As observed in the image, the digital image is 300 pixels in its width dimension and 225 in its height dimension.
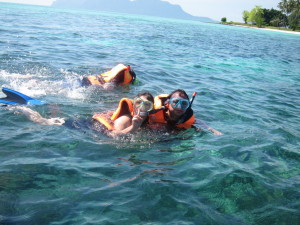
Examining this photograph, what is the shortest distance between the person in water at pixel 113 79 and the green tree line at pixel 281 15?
272 feet

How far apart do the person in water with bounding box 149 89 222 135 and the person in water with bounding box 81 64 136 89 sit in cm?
308

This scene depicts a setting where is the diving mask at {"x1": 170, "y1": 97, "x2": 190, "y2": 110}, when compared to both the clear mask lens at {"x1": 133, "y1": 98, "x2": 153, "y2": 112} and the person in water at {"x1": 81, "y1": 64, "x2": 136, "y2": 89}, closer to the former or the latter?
the clear mask lens at {"x1": 133, "y1": 98, "x2": 153, "y2": 112}

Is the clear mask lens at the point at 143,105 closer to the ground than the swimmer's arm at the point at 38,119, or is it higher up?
higher up

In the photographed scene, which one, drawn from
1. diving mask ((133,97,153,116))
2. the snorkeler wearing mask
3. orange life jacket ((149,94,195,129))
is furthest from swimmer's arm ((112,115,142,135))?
orange life jacket ((149,94,195,129))

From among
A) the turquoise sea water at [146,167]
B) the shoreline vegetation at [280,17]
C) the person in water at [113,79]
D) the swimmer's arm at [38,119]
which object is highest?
the shoreline vegetation at [280,17]

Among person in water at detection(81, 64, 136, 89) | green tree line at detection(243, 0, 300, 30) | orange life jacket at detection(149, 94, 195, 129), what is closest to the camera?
orange life jacket at detection(149, 94, 195, 129)

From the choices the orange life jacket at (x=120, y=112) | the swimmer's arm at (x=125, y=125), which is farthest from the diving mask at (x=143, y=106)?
the orange life jacket at (x=120, y=112)

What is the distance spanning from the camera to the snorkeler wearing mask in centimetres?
439

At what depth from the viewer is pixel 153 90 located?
27.6 ft

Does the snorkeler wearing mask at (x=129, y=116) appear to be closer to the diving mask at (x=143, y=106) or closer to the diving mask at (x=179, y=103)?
the diving mask at (x=143, y=106)

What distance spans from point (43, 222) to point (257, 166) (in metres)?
3.15

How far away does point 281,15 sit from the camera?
279 feet

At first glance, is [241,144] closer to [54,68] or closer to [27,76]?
[27,76]

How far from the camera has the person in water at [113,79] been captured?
7859 millimetres
